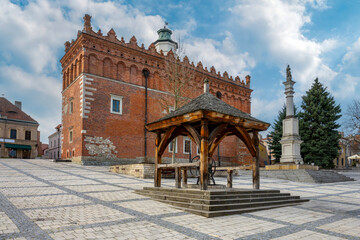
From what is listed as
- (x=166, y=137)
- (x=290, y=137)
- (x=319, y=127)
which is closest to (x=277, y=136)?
(x=319, y=127)

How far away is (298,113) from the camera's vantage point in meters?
30.7

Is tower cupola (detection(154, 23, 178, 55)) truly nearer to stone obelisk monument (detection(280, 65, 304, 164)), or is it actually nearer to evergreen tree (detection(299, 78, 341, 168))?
evergreen tree (detection(299, 78, 341, 168))

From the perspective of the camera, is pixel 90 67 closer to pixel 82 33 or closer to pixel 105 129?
pixel 82 33

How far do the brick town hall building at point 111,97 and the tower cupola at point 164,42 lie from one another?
8.69 metres

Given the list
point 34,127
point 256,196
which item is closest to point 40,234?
point 256,196

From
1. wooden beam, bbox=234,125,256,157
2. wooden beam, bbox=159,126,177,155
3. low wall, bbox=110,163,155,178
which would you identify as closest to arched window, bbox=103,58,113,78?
low wall, bbox=110,163,155,178

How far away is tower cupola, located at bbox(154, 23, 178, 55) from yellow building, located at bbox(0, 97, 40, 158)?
22.3m

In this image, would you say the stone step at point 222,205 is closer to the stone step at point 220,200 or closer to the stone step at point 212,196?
the stone step at point 220,200

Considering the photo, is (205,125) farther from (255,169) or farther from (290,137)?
(290,137)

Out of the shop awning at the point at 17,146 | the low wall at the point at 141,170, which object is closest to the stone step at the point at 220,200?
the low wall at the point at 141,170

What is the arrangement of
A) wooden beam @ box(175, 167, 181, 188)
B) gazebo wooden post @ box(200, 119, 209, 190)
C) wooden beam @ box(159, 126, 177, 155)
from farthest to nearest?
wooden beam @ box(159, 126, 177, 155)
wooden beam @ box(175, 167, 181, 188)
gazebo wooden post @ box(200, 119, 209, 190)

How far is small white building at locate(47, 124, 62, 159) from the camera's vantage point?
1969 inches

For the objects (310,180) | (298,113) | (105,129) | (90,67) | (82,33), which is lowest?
(310,180)

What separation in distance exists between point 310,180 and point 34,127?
4010cm
